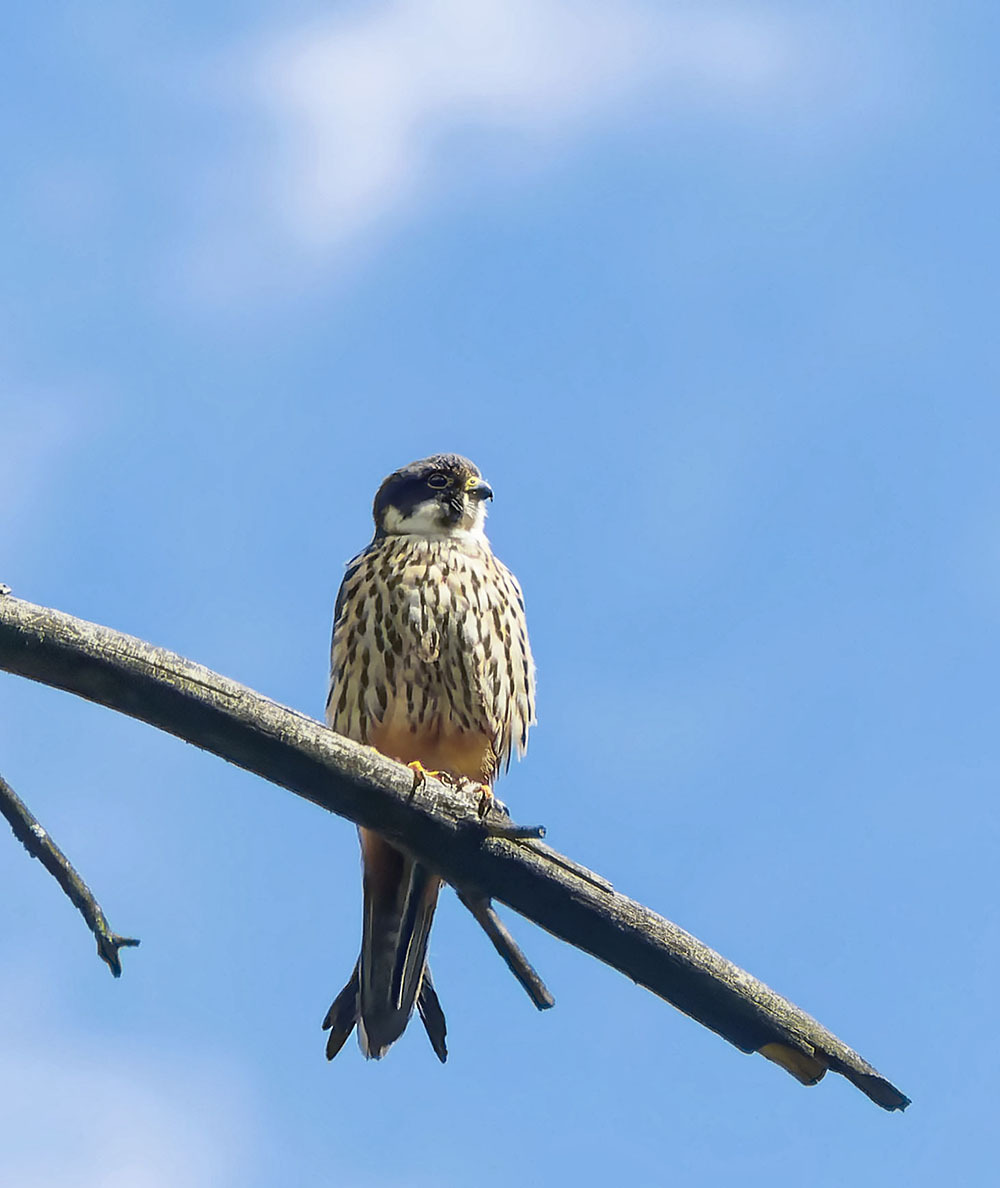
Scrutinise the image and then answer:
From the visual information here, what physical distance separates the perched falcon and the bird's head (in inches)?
3.4

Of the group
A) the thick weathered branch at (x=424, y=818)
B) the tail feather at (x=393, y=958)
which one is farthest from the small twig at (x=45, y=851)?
the tail feather at (x=393, y=958)

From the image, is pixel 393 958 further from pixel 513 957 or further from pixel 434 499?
pixel 434 499

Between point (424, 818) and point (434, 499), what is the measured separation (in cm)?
280

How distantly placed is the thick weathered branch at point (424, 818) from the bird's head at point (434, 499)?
256 centimetres

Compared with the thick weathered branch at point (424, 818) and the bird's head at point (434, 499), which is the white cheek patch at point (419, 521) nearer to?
the bird's head at point (434, 499)

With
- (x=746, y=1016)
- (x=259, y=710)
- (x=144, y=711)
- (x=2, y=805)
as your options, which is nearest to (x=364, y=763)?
(x=259, y=710)

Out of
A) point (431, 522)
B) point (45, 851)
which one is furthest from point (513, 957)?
point (431, 522)

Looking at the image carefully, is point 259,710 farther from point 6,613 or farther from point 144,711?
point 6,613

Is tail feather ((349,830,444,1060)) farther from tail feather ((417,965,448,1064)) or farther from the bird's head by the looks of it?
the bird's head

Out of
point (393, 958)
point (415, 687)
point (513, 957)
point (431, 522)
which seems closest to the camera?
point (513, 957)

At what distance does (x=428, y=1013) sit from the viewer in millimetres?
4352

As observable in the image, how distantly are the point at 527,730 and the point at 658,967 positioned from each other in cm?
224

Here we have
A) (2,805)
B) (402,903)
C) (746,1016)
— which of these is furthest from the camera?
(402,903)

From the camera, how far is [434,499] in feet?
19.8
